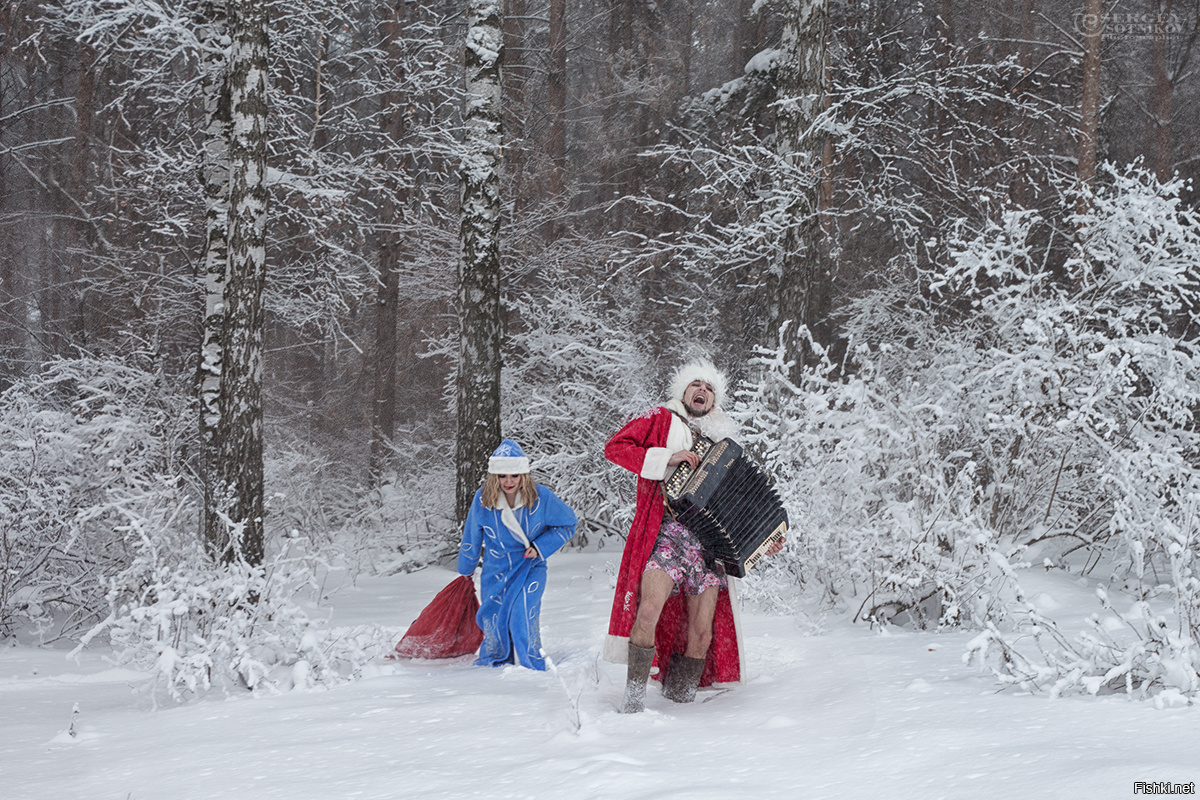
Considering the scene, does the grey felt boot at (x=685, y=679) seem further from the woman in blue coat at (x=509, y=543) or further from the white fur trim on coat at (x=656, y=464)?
the woman in blue coat at (x=509, y=543)

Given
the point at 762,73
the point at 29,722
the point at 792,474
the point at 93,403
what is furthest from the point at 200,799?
the point at 762,73

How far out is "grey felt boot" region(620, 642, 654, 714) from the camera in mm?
4176

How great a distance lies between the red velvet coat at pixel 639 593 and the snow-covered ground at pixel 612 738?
188 mm

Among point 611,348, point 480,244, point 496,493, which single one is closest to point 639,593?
point 496,493

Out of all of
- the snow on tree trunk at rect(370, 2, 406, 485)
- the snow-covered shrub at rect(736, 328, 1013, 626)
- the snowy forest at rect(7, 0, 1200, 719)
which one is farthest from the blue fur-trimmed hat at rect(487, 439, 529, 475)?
the snow on tree trunk at rect(370, 2, 406, 485)

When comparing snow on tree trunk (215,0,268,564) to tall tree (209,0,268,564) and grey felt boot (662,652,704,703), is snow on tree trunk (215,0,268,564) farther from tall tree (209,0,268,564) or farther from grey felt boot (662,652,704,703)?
grey felt boot (662,652,704,703)

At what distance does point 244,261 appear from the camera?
716 cm

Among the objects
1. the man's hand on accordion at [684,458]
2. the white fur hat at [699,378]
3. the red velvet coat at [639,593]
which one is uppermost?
the white fur hat at [699,378]

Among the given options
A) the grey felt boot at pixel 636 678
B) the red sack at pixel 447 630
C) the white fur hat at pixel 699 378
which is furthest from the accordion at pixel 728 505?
the red sack at pixel 447 630

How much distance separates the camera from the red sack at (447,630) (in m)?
5.77

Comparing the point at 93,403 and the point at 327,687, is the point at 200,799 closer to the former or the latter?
the point at 327,687

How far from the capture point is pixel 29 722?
421cm

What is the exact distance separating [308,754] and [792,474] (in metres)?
3.86

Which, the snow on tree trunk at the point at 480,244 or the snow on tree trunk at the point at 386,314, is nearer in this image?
the snow on tree trunk at the point at 480,244
